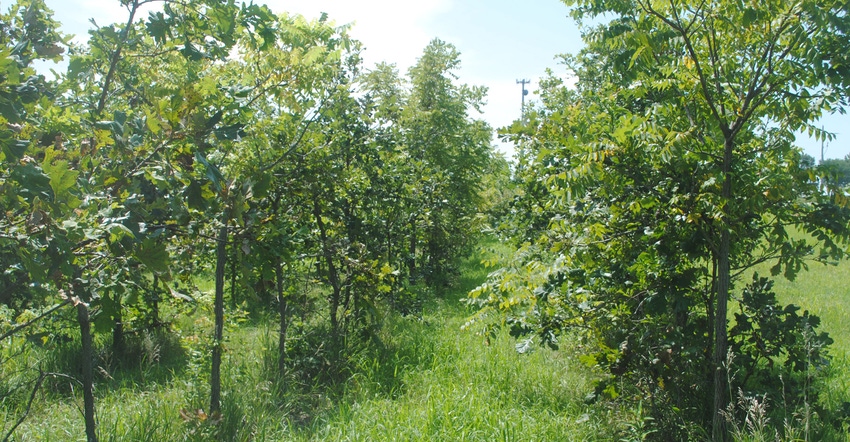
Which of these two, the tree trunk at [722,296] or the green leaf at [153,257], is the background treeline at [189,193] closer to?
the green leaf at [153,257]

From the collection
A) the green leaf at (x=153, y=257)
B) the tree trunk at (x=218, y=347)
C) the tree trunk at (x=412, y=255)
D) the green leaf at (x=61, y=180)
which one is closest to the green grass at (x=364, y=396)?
the tree trunk at (x=218, y=347)

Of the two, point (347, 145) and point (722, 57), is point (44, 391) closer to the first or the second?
point (347, 145)

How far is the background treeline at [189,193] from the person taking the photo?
8.18 ft

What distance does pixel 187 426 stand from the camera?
4.09m

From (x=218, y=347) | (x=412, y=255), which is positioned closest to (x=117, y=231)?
(x=218, y=347)

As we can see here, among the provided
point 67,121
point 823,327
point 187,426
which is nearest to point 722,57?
point 67,121

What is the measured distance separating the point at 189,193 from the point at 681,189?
9.87ft

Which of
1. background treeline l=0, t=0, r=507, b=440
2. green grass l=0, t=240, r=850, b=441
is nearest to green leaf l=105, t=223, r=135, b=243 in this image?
background treeline l=0, t=0, r=507, b=440

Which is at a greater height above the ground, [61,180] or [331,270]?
[61,180]

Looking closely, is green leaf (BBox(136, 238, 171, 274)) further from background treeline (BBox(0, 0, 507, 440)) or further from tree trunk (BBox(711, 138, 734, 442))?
tree trunk (BBox(711, 138, 734, 442))

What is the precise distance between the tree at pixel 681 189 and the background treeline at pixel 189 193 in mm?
1754

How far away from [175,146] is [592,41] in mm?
2615

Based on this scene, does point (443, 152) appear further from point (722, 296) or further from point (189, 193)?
point (189, 193)

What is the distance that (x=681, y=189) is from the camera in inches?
160
